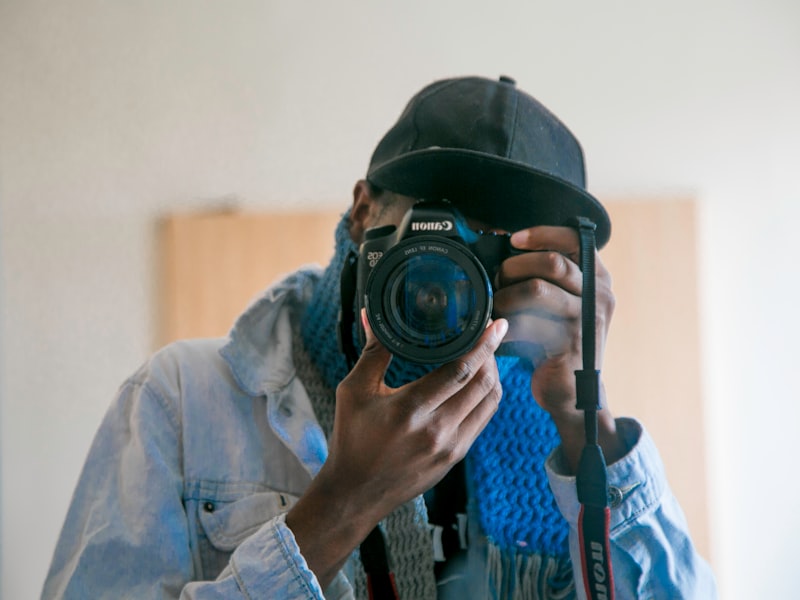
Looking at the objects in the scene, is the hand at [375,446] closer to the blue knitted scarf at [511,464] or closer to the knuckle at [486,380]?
the knuckle at [486,380]

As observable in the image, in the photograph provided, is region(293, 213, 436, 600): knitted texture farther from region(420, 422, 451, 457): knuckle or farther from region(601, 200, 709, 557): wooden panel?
region(601, 200, 709, 557): wooden panel

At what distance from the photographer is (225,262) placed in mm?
1287

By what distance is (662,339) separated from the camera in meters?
1.25

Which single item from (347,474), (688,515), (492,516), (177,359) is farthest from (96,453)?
(688,515)

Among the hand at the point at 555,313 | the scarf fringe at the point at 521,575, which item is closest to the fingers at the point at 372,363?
the hand at the point at 555,313

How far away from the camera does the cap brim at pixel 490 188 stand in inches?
23.0

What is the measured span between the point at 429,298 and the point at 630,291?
0.81m

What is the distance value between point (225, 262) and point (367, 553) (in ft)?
2.61

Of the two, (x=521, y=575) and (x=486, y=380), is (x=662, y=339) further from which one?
(x=486, y=380)

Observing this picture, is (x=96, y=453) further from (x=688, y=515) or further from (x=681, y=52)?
(x=681, y=52)

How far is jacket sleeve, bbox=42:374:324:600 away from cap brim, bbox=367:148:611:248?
0.27 meters

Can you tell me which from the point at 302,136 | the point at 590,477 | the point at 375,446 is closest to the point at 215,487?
the point at 375,446

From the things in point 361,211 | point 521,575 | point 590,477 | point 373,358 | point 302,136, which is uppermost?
point 302,136

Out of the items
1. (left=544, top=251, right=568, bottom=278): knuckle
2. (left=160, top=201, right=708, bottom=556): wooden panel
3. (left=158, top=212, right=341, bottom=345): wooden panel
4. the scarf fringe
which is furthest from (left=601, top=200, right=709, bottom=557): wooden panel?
(left=544, top=251, right=568, bottom=278): knuckle
